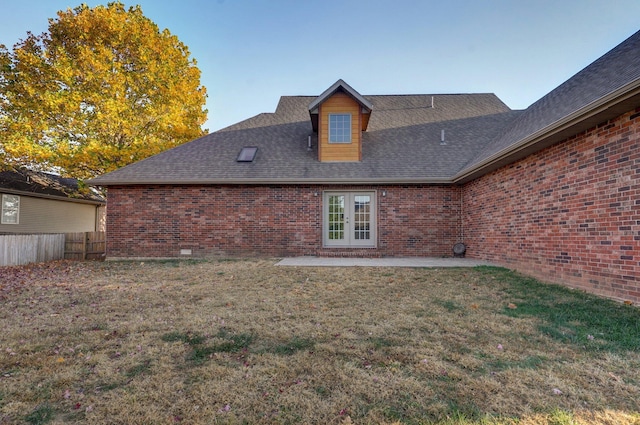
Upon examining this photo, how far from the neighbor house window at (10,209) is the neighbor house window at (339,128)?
15.5m

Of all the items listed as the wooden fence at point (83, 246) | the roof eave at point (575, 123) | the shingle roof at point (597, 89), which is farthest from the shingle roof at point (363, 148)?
the shingle roof at point (597, 89)

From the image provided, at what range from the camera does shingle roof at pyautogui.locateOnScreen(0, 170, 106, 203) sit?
14492 mm

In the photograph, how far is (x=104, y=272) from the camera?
7.89 meters

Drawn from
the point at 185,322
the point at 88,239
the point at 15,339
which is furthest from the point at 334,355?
the point at 88,239

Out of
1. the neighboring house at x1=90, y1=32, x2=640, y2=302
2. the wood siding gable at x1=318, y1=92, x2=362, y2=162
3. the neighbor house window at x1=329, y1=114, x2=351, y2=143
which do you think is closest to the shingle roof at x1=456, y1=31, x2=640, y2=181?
the neighboring house at x1=90, y1=32, x2=640, y2=302

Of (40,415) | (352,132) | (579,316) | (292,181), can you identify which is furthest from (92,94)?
(579,316)

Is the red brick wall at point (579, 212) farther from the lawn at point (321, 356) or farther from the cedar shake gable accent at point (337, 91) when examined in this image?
the cedar shake gable accent at point (337, 91)

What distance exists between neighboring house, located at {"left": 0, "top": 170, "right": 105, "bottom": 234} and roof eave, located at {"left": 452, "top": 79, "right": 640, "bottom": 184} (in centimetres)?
1845

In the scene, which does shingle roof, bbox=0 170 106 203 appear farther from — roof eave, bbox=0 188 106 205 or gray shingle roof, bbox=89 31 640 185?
gray shingle roof, bbox=89 31 640 185

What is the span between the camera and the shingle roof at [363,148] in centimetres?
992

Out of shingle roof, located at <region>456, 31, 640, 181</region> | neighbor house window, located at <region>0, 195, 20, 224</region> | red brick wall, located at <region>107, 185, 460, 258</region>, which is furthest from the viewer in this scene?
neighbor house window, located at <region>0, 195, 20, 224</region>

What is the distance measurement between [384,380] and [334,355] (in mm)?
625

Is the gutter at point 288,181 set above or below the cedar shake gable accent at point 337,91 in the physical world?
below

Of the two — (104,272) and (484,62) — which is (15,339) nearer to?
(104,272)
